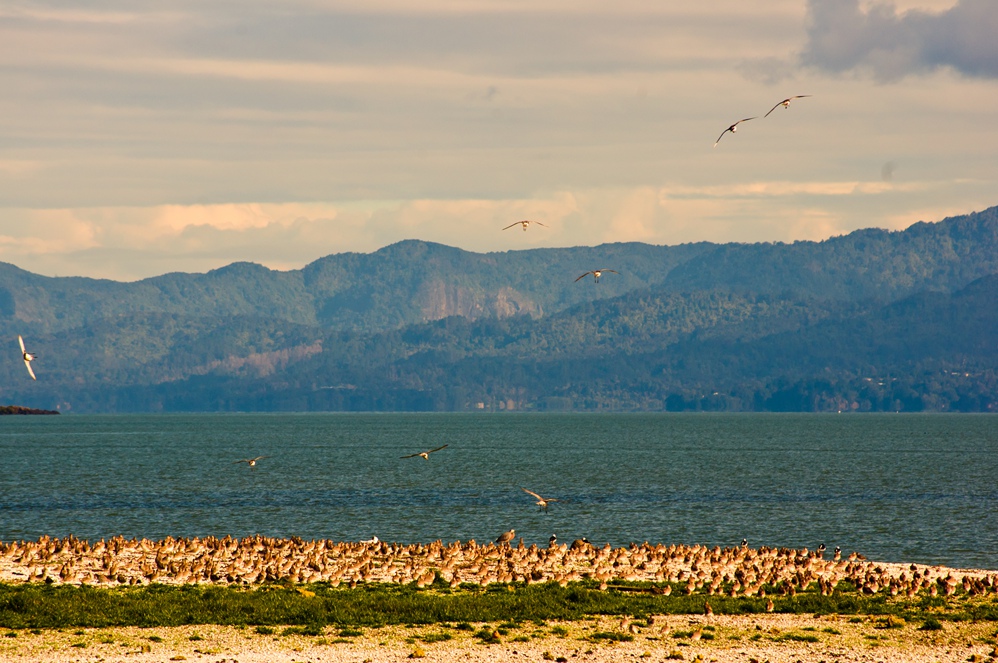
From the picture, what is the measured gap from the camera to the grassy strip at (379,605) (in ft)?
123

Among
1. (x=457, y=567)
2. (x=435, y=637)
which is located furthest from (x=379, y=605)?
(x=457, y=567)

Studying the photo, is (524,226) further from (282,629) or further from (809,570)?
(282,629)

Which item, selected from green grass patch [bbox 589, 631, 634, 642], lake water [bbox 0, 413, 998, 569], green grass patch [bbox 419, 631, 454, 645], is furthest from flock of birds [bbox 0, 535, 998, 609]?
lake water [bbox 0, 413, 998, 569]

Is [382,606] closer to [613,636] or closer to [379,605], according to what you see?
[379,605]

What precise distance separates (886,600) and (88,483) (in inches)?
3569

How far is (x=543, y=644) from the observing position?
1387 inches

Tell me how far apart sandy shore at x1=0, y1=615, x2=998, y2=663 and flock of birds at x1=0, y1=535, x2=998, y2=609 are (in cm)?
597

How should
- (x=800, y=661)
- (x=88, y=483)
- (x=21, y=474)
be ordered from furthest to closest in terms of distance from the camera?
(x=21, y=474) → (x=88, y=483) → (x=800, y=661)

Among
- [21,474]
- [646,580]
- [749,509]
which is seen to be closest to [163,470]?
[21,474]

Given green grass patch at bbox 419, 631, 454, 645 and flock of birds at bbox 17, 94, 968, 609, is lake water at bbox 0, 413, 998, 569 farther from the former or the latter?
green grass patch at bbox 419, 631, 454, 645

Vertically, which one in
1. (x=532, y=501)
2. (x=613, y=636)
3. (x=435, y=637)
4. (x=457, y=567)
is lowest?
(x=532, y=501)

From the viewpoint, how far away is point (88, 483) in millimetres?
117562

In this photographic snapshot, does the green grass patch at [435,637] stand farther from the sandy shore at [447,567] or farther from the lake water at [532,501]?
the lake water at [532,501]

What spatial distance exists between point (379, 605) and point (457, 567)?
9013 millimetres
